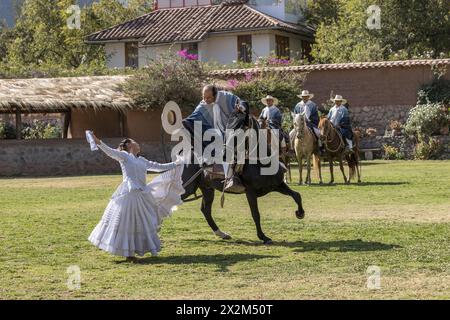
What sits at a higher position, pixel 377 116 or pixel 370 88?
pixel 370 88

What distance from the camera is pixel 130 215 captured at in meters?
13.1

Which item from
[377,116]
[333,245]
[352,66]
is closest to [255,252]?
[333,245]

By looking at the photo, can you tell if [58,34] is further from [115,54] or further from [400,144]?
[400,144]

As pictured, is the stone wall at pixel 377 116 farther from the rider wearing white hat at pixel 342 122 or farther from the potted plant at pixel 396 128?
the rider wearing white hat at pixel 342 122

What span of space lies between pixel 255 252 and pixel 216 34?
40.5m

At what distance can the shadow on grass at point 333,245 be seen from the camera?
13641 millimetres

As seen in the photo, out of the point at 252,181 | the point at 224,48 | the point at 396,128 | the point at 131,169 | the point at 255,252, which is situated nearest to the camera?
the point at 131,169

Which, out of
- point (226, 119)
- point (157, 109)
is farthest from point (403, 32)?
point (226, 119)

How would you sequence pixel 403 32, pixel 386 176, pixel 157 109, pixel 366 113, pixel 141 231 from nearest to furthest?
pixel 141 231, pixel 386 176, pixel 157 109, pixel 366 113, pixel 403 32

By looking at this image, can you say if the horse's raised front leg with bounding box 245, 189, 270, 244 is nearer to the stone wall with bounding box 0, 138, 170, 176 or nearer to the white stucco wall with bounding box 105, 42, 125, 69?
the stone wall with bounding box 0, 138, 170, 176

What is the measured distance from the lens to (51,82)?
122 ft

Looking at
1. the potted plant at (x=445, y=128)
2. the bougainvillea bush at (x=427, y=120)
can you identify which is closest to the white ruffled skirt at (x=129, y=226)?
the bougainvillea bush at (x=427, y=120)

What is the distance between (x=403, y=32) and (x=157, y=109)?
16.4 meters
